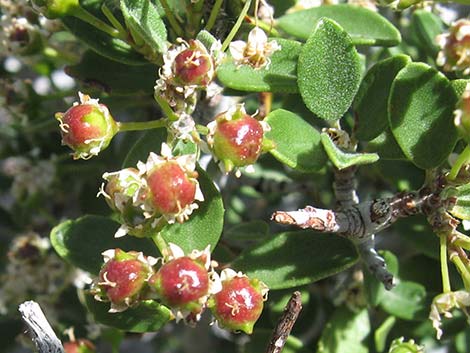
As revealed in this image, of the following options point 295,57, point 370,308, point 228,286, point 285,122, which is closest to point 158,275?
point 228,286

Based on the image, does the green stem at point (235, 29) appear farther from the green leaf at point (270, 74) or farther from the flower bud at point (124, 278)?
the flower bud at point (124, 278)

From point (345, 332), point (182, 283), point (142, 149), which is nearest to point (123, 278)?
point (182, 283)

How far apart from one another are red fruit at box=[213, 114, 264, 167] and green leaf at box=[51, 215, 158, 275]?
0.33 meters

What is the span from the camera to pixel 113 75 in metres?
1.67

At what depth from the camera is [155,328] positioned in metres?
1.40

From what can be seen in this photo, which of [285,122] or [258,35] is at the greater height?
[258,35]

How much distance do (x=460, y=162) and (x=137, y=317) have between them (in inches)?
23.5

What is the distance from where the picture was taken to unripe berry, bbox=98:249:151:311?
47.3 inches

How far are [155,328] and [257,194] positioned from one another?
0.88 m

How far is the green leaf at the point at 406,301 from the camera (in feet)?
5.50

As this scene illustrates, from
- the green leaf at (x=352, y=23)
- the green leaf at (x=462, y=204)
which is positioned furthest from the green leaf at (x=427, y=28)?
the green leaf at (x=462, y=204)

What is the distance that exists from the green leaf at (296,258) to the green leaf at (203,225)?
0.10 meters

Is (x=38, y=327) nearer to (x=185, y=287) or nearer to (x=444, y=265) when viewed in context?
(x=185, y=287)

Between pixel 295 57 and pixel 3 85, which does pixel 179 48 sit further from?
pixel 3 85
